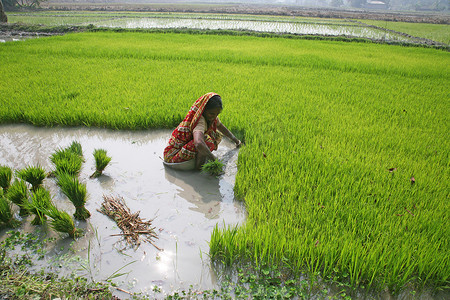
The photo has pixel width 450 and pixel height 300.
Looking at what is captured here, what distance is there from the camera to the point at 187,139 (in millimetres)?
2660

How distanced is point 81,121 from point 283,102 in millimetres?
3028

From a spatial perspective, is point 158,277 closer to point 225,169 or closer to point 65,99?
point 225,169

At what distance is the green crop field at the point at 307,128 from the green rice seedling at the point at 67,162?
1.08m

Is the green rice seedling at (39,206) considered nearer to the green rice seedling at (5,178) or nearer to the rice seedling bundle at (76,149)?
the green rice seedling at (5,178)

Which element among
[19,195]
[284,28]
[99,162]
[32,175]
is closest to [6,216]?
[19,195]

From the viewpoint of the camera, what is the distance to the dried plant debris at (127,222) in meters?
1.88

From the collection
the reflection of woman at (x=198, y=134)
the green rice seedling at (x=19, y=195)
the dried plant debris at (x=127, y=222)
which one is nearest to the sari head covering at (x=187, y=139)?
the reflection of woman at (x=198, y=134)

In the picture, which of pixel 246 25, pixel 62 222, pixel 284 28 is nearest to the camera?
pixel 62 222

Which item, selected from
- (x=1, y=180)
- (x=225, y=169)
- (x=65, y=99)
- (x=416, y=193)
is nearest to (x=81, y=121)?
(x=65, y=99)

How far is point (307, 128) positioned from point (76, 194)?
2697 millimetres

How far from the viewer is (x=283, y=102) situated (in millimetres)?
4320

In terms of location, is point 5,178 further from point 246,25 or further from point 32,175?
point 246,25

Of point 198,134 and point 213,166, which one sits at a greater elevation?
point 198,134

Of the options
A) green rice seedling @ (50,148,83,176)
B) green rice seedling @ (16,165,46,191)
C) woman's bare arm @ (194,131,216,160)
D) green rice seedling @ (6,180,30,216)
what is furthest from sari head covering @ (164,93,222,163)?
green rice seedling @ (6,180,30,216)
